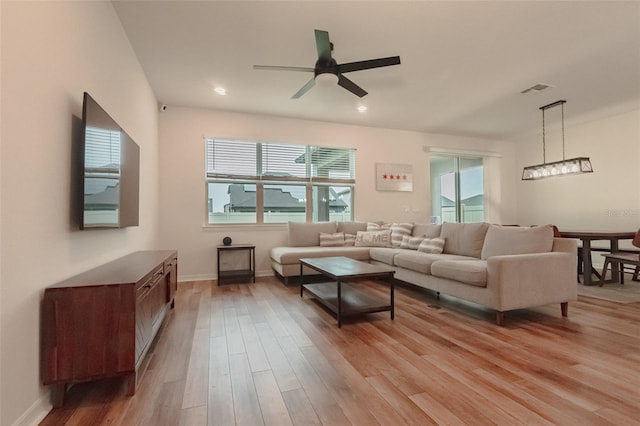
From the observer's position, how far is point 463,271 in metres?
2.89

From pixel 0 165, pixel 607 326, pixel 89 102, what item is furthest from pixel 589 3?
pixel 0 165

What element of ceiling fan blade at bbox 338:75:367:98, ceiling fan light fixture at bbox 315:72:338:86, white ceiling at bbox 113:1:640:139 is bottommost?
ceiling fan light fixture at bbox 315:72:338:86

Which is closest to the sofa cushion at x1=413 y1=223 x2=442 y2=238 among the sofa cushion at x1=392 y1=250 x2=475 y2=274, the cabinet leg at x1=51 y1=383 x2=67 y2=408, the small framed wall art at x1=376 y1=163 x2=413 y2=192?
the sofa cushion at x1=392 y1=250 x2=475 y2=274

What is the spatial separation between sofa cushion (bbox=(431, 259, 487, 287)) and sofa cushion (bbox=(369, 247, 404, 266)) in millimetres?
953

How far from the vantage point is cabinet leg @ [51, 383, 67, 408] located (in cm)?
154

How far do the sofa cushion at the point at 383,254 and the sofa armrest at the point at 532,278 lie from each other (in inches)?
62.5

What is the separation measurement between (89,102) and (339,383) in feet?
7.64

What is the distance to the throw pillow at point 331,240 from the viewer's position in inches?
197

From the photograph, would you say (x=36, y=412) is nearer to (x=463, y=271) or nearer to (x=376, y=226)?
(x=463, y=271)

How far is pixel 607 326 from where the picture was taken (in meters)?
2.61

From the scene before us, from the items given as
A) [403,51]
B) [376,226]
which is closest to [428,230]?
[376,226]

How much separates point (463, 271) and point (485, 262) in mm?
405

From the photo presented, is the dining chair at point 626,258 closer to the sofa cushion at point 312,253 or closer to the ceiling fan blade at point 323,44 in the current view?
the sofa cushion at point 312,253

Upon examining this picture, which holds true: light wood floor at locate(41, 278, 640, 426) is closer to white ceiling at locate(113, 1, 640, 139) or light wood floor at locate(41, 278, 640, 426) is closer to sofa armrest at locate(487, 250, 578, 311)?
sofa armrest at locate(487, 250, 578, 311)
